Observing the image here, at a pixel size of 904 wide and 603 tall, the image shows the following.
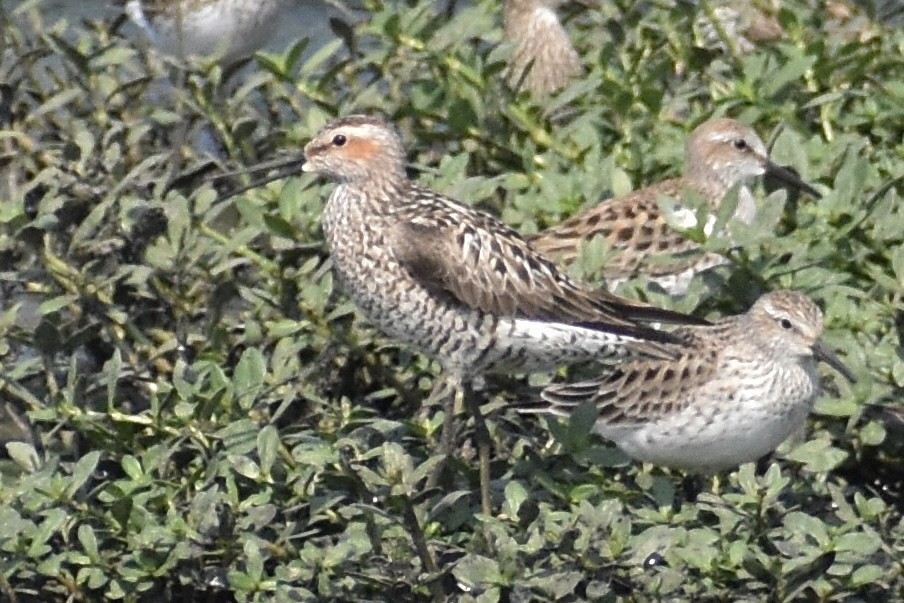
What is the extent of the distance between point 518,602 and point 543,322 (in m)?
1.03

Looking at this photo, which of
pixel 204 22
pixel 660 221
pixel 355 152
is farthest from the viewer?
pixel 204 22

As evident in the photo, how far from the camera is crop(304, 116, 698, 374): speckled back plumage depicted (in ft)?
19.5

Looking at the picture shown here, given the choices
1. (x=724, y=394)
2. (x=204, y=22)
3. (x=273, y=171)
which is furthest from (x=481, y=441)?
(x=204, y=22)

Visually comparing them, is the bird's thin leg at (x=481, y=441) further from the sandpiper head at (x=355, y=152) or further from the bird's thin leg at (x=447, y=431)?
the sandpiper head at (x=355, y=152)

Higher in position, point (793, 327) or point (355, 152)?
point (355, 152)

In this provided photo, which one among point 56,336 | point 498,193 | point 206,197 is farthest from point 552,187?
point 56,336

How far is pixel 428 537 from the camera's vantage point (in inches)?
218

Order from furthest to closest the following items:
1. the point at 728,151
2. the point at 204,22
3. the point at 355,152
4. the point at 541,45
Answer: the point at 204,22 < the point at 541,45 < the point at 728,151 < the point at 355,152

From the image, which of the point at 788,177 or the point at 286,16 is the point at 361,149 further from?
the point at 286,16

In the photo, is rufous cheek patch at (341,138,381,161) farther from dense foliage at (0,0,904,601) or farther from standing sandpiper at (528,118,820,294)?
standing sandpiper at (528,118,820,294)

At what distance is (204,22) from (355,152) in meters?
3.19

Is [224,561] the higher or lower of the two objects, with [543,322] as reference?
lower

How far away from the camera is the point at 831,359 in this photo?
585 cm

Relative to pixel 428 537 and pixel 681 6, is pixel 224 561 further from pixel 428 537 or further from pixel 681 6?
pixel 681 6
